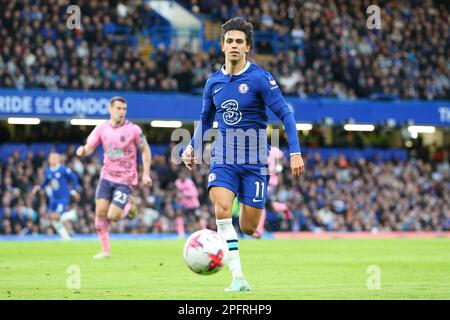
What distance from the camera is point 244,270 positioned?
568 inches

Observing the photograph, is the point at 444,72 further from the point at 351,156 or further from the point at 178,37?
the point at 178,37

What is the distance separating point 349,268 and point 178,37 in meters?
20.6

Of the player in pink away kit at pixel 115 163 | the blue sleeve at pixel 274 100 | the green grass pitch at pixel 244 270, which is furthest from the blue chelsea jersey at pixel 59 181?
the blue sleeve at pixel 274 100

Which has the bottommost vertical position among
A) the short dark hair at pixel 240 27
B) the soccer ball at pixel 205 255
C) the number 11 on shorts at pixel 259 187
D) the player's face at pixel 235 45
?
the soccer ball at pixel 205 255

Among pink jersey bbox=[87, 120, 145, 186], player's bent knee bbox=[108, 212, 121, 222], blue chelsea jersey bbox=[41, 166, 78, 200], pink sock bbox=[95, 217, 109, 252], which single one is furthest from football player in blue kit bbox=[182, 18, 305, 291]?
blue chelsea jersey bbox=[41, 166, 78, 200]

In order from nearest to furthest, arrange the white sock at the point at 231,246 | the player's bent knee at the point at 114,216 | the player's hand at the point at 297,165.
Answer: the player's hand at the point at 297,165 < the white sock at the point at 231,246 < the player's bent knee at the point at 114,216

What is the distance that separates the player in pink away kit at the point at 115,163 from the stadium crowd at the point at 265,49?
1282cm

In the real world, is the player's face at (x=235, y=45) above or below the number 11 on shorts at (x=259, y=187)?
above

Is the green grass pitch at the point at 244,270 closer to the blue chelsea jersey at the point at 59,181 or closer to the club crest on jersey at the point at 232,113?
the club crest on jersey at the point at 232,113

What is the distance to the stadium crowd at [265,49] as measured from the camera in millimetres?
30391

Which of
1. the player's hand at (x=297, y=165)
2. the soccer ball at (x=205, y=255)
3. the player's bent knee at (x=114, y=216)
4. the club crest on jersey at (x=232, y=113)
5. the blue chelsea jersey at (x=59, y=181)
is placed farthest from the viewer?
the blue chelsea jersey at (x=59, y=181)

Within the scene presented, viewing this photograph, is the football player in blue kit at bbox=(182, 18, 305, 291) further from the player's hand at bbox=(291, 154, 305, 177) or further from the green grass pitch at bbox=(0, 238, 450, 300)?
the green grass pitch at bbox=(0, 238, 450, 300)

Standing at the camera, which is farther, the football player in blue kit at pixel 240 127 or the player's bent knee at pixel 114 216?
the player's bent knee at pixel 114 216

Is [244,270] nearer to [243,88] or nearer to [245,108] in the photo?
[245,108]
